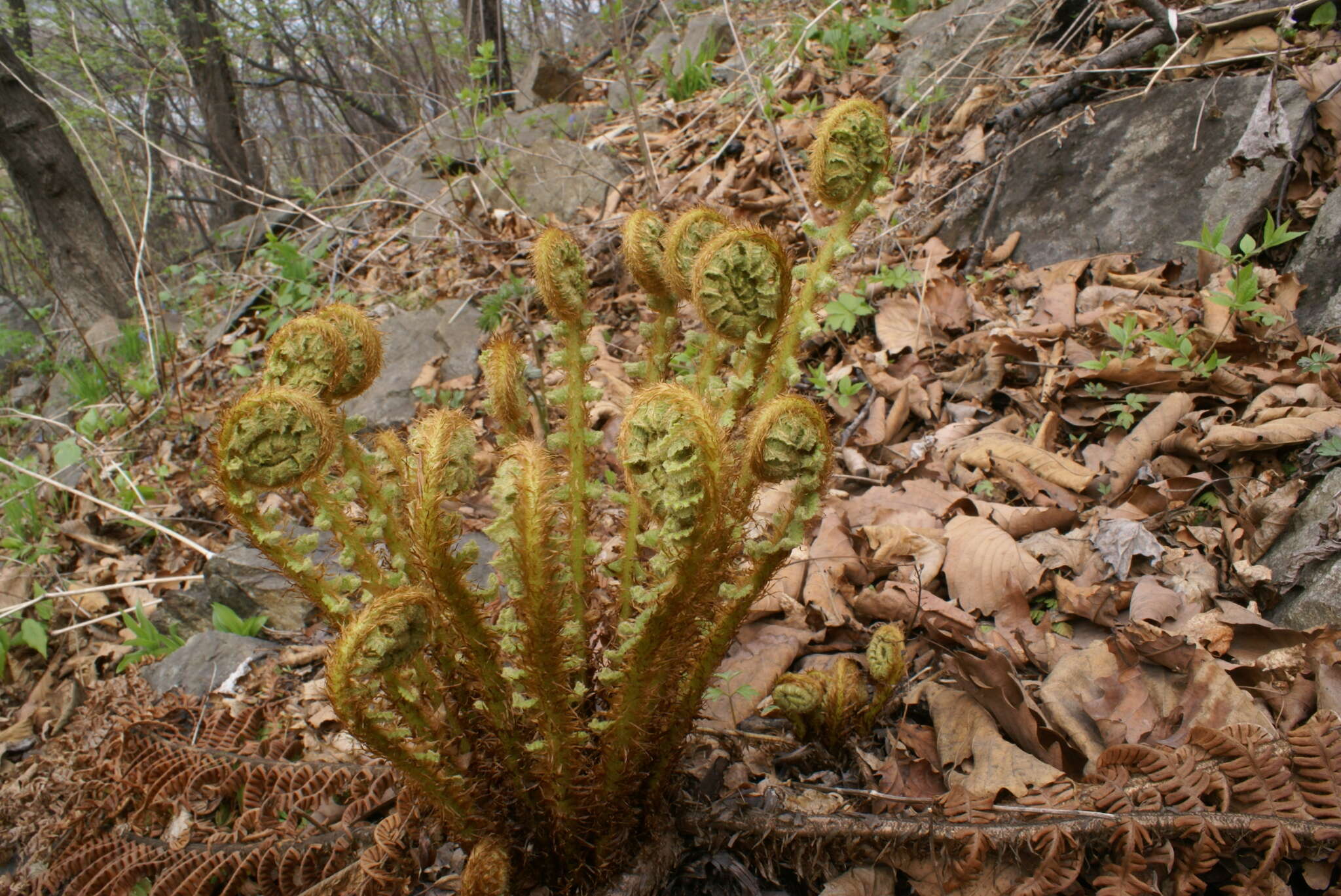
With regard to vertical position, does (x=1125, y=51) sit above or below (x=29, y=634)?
above

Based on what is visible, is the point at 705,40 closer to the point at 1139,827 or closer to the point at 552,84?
the point at 552,84

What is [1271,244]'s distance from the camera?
2.45 meters

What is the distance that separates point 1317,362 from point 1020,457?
0.85m

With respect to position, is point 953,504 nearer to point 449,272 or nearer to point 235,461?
point 235,461

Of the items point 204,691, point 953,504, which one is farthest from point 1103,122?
point 204,691

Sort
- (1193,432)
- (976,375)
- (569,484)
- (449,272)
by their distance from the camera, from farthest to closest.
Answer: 1. (449,272)
2. (976,375)
3. (1193,432)
4. (569,484)

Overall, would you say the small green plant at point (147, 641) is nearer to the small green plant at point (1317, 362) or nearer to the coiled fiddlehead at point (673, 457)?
the coiled fiddlehead at point (673, 457)

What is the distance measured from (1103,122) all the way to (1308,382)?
5.76 ft

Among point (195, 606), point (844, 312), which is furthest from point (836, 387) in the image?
point (195, 606)

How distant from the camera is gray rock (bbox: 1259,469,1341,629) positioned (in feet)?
5.41

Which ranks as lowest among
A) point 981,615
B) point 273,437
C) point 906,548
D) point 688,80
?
point 981,615

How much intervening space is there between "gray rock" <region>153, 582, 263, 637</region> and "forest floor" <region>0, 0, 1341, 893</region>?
0.43 ft

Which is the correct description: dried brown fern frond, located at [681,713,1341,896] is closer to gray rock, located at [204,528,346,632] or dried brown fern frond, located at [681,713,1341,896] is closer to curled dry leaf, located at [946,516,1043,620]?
curled dry leaf, located at [946,516,1043,620]

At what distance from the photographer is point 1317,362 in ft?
7.37
